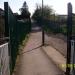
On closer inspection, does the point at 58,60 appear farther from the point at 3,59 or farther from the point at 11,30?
the point at 3,59

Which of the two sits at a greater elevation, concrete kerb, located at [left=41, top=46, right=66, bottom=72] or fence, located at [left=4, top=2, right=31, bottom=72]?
fence, located at [left=4, top=2, right=31, bottom=72]

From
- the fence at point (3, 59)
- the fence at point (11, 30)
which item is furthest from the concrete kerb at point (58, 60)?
the fence at point (3, 59)

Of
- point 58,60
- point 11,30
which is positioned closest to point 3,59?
point 11,30

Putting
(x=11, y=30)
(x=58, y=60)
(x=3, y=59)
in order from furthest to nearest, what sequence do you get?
(x=58, y=60) → (x=11, y=30) → (x=3, y=59)

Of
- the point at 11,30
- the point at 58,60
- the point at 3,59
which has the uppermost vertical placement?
the point at 11,30

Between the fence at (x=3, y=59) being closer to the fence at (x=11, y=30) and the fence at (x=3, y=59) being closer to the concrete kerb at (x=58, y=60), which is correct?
the fence at (x=11, y=30)

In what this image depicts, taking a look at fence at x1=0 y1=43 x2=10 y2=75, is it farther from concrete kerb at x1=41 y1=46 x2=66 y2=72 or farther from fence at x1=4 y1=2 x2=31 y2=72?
concrete kerb at x1=41 y1=46 x2=66 y2=72

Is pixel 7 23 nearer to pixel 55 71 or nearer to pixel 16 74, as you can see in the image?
pixel 16 74

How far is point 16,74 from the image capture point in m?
9.37

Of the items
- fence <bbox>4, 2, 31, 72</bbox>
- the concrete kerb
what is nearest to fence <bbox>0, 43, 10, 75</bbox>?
fence <bbox>4, 2, 31, 72</bbox>

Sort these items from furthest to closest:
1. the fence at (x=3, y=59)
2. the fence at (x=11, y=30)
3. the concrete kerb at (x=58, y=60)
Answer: the concrete kerb at (x=58, y=60) → the fence at (x=11, y=30) → the fence at (x=3, y=59)

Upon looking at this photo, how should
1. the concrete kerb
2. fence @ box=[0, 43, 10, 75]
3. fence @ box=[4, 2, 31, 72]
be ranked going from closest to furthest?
1. fence @ box=[0, 43, 10, 75]
2. fence @ box=[4, 2, 31, 72]
3. the concrete kerb

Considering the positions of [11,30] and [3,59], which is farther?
[11,30]

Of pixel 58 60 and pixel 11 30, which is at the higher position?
pixel 11 30
